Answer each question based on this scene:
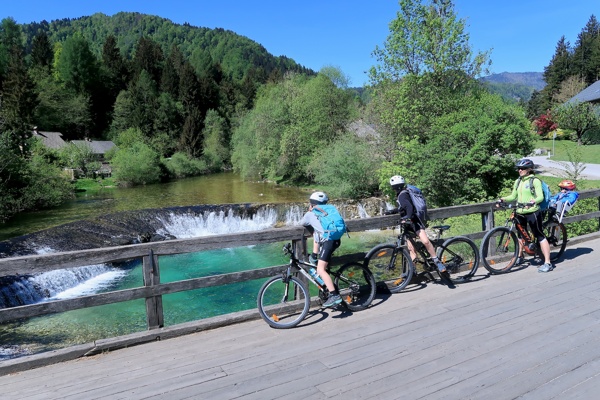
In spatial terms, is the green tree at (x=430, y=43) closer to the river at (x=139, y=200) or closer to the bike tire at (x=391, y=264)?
the river at (x=139, y=200)

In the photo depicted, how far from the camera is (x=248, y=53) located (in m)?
146

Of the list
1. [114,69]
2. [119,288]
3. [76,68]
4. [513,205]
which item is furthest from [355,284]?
[114,69]

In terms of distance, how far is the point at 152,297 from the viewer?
4.70 meters

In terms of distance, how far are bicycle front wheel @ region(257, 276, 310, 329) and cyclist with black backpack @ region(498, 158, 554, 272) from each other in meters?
3.76

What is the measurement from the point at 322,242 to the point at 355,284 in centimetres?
80

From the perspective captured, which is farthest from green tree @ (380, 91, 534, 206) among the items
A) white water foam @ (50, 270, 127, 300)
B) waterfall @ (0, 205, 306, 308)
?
white water foam @ (50, 270, 127, 300)

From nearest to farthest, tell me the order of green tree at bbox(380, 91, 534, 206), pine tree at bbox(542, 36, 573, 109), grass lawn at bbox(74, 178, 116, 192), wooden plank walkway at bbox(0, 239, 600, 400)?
wooden plank walkway at bbox(0, 239, 600, 400) → green tree at bbox(380, 91, 534, 206) → grass lawn at bbox(74, 178, 116, 192) → pine tree at bbox(542, 36, 573, 109)

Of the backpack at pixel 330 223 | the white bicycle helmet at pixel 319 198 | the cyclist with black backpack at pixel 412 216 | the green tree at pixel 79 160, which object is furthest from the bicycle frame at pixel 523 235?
the green tree at pixel 79 160

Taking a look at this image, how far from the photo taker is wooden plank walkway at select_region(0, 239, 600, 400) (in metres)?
3.50

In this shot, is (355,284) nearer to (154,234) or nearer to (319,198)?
(319,198)

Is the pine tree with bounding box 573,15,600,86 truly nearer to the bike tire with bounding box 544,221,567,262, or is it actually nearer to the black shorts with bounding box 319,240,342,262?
the bike tire with bounding box 544,221,567,262

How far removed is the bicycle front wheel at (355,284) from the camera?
540 cm

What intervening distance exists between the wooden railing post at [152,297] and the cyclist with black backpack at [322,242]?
1.80 meters

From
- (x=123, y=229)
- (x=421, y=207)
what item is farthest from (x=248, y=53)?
(x=421, y=207)
